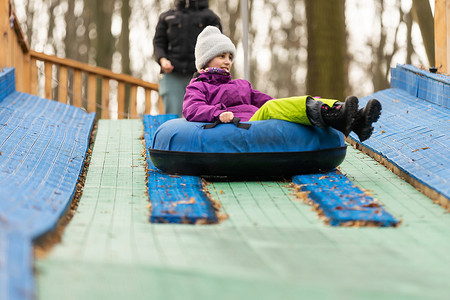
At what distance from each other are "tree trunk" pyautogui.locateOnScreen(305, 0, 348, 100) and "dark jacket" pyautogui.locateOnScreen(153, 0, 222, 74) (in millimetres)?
3020

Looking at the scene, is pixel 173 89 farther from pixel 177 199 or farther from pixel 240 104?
pixel 177 199

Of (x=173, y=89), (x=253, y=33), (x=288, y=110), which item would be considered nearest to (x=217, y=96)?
(x=288, y=110)

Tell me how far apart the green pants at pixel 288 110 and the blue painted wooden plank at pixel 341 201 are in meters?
0.37

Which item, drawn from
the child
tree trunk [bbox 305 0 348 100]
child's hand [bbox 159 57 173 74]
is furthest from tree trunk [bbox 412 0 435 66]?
the child

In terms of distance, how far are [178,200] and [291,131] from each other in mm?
1049

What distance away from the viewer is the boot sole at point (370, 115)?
3.87 meters

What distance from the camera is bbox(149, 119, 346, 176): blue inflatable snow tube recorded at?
426 centimetres

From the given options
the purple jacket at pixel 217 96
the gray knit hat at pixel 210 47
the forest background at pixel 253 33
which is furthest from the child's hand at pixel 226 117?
the forest background at pixel 253 33

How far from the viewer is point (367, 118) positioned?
392 cm

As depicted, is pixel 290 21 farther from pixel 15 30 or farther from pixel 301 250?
pixel 301 250

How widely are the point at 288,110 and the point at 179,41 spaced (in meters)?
2.87

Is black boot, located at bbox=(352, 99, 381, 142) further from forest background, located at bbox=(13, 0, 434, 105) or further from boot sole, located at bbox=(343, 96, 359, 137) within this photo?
forest background, located at bbox=(13, 0, 434, 105)

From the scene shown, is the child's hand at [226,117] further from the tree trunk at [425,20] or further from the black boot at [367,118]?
the tree trunk at [425,20]

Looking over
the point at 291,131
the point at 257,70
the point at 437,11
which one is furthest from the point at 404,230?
the point at 257,70
